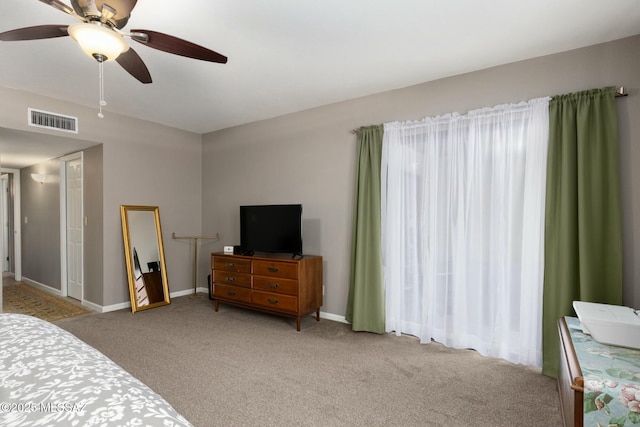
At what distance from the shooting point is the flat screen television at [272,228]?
3775 millimetres

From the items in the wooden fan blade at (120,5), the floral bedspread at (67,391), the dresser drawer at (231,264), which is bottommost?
the dresser drawer at (231,264)

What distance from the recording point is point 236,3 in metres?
2.08

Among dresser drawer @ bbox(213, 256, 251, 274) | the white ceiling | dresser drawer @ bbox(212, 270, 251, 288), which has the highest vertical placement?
the white ceiling

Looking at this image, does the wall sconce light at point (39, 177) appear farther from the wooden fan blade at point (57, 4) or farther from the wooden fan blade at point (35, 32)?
Answer: the wooden fan blade at point (57, 4)

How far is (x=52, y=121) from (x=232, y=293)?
2820 millimetres

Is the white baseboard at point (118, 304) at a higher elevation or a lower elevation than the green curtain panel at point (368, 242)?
lower

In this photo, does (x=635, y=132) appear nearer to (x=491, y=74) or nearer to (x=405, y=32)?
(x=491, y=74)

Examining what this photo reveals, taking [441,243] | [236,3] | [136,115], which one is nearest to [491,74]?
[441,243]

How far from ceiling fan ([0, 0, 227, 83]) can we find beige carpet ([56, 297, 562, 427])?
2.15 m

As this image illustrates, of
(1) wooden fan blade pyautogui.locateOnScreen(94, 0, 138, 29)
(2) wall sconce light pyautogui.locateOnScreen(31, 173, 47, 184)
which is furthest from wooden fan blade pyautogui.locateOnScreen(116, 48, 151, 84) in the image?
(2) wall sconce light pyautogui.locateOnScreen(31, 173, 47, 184)

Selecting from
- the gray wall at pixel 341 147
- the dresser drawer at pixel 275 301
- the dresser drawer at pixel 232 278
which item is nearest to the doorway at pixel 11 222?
the gray wall at pixel 341 147

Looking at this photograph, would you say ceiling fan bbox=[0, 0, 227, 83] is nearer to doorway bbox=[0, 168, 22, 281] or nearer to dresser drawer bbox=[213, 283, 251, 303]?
dresser drawer bbox=[213, 283, 251, 303]

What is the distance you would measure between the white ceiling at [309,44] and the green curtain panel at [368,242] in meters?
0.63

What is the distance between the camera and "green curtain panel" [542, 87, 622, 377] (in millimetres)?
2396
